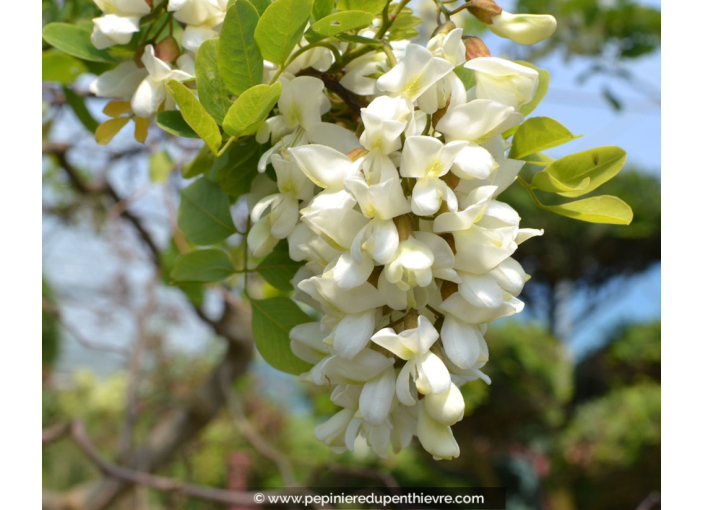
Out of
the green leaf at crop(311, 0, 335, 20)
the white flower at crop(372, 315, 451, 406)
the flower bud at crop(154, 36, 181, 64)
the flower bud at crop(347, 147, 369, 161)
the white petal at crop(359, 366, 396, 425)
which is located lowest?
the white petal at crop(359, 366, 396, 425)

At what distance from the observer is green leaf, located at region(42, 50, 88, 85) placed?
406 millimetres

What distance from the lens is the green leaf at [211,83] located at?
25 centimetres

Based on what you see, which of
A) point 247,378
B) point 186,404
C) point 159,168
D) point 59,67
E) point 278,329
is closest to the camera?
point 278,329

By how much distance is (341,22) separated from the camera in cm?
23

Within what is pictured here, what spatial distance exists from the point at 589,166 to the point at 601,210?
0.02 m

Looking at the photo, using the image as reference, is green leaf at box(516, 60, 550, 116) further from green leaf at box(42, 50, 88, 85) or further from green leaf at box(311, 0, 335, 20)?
green leaf at box(42, 50, 88, 85)

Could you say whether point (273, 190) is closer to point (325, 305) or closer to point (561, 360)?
point (325, 305)

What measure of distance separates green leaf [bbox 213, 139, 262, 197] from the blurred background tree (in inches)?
5.4

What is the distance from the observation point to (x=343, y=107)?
0.28 meters

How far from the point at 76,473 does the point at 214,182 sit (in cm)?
266

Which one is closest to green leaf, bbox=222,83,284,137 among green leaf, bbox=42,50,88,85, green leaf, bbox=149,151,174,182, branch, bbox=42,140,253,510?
green leaf, bbox=42,50,88,85

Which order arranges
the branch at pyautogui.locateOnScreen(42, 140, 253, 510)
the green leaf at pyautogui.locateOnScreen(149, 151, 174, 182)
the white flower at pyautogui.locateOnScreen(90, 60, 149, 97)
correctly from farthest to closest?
the branch at pyautogui.locateOnScreen(42, 140, 253, 510)
the green leaf at pyautogui.locateOnScreen(149, 151, 174, 182)
the white flower at pyautogui.locateOnScreen(90, 60, 149, 97)

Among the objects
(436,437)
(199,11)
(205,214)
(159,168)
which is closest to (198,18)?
(199,11)

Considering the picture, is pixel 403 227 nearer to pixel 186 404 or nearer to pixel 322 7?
pixel 322 7
